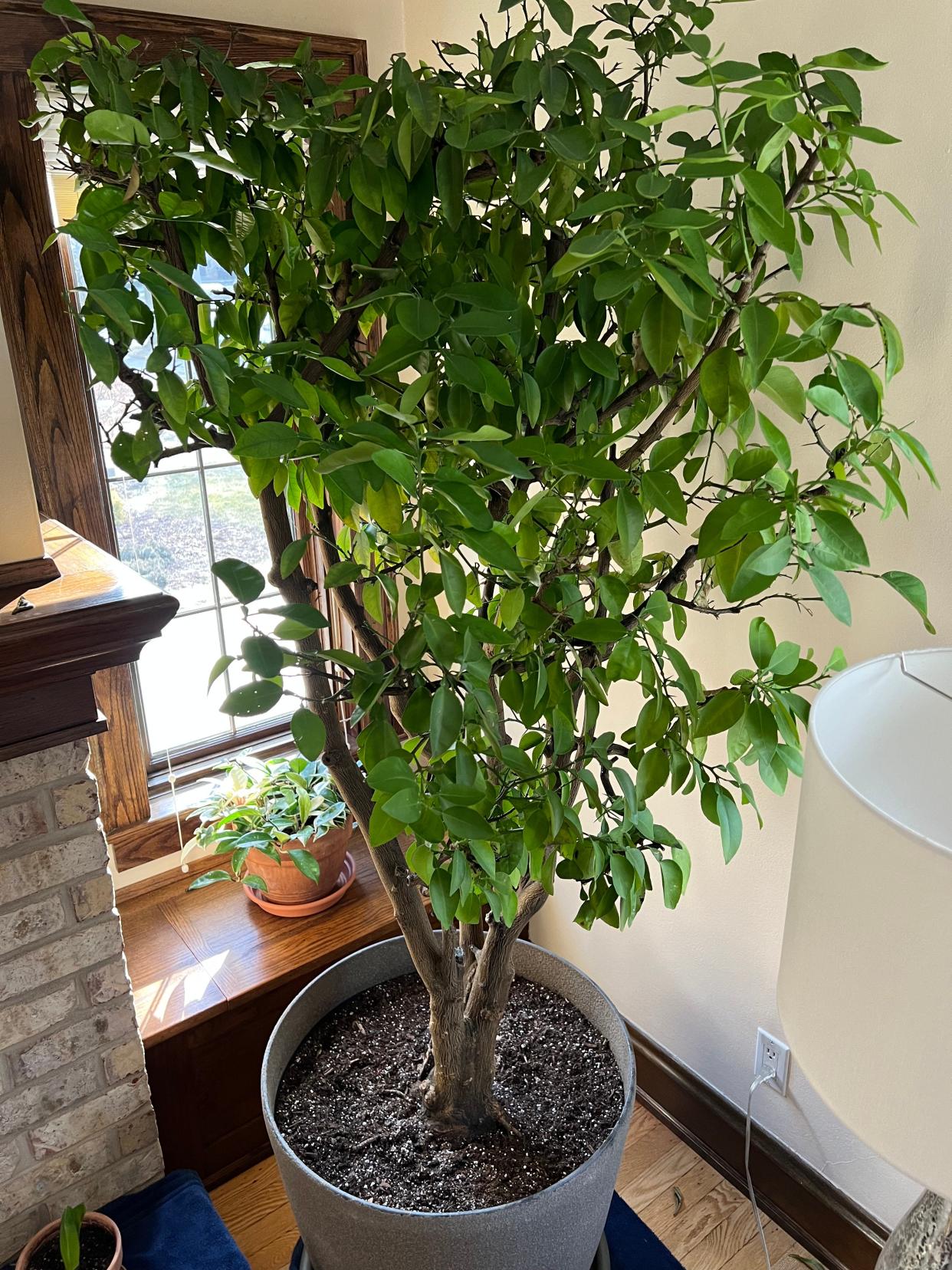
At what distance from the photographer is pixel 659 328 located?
2.37 ft

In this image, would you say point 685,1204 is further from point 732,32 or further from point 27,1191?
point 732,32

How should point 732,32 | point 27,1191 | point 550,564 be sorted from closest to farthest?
point 550,564 < point 732,32 < point 27,1191

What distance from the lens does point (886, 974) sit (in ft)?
2.20

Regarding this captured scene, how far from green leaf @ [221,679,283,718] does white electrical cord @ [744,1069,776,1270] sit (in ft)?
4.30

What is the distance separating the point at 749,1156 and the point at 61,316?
1.87m

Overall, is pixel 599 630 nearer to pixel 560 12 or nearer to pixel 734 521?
pixel 734 521

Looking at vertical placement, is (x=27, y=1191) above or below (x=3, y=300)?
below

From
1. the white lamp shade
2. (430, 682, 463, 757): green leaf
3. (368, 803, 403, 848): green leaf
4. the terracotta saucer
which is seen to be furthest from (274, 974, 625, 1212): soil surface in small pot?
(430, 682, 463, 757): green leaf

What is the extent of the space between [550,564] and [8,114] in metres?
1.19

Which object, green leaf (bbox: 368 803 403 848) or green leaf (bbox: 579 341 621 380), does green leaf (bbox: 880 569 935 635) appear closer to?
green leaf (bbox: 579 341 621 380)

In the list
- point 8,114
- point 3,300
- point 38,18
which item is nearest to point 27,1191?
point 3,300

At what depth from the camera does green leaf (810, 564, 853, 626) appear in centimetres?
91

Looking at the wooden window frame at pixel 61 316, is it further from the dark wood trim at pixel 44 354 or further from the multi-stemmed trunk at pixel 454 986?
the multi-stemmed trunk at pixel 454 986

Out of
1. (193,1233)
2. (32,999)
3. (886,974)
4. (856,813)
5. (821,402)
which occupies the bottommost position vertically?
(193,1233)
